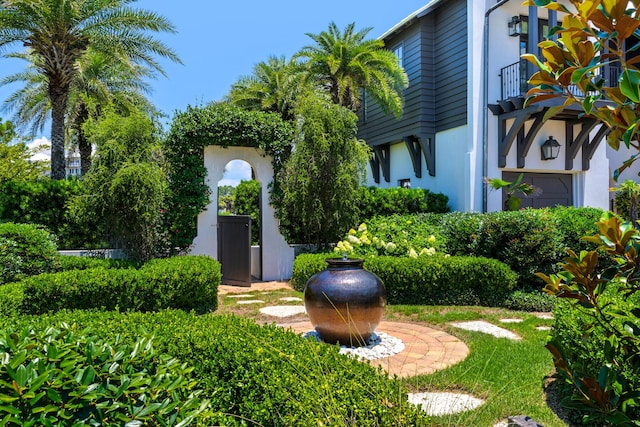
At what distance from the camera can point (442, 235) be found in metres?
9.38

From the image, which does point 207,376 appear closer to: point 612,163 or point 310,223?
point 310,223

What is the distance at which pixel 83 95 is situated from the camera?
14922 mm

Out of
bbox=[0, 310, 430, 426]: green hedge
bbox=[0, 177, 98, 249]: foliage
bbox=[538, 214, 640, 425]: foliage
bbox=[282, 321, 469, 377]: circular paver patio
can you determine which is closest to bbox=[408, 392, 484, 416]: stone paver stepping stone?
bbox=[282, 321, 469, 377]: circular paver patio

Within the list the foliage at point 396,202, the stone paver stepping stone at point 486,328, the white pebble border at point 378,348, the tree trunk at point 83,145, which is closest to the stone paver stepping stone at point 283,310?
the white pebble border at point 378,348

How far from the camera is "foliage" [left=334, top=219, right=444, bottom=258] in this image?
8.75 metres

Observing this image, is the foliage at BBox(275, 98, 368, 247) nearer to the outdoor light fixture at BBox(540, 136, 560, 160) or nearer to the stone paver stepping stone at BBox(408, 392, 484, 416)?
the outdoor light fixture at BBox(540, 136, 560, 160)

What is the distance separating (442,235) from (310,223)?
9.51ft

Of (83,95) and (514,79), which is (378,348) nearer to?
(514,79)

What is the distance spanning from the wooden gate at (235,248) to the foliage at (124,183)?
2116 mm

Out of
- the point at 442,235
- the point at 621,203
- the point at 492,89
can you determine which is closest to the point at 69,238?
the point at 442,235

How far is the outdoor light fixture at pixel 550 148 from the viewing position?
1249 centimetres

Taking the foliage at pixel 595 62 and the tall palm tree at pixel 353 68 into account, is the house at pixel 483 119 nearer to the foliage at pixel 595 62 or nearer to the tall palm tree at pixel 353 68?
the tall palm tree at pixel 353 68

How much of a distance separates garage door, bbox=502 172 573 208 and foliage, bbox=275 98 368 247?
546 centimetres

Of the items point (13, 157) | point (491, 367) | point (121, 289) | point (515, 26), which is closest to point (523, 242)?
point (491, 367)
